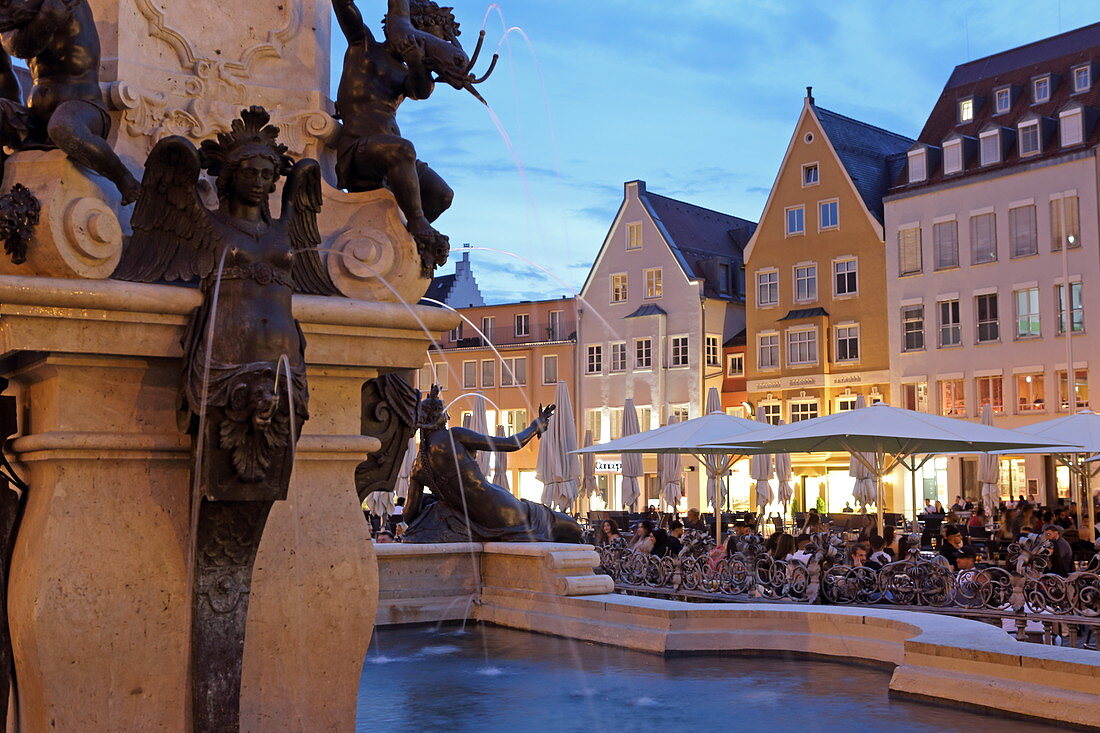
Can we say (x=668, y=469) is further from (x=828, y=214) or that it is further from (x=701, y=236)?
(x=701, y=236)

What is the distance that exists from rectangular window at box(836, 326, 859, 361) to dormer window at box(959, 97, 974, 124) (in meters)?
8.19

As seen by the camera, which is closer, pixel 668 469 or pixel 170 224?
pixel 170 224

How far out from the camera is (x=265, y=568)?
4562 millimetres

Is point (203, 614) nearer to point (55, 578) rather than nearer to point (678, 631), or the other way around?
point (55, 578)

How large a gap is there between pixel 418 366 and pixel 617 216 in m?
50.7

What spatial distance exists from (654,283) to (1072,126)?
18.2 metres

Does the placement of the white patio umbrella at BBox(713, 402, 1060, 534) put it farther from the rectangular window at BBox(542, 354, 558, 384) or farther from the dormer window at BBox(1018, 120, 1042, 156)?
the rectangular window at BBox(542, 354, 558, 384)

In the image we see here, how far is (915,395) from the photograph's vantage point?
4491 centimetres

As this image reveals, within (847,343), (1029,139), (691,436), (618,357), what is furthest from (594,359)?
(691,436)

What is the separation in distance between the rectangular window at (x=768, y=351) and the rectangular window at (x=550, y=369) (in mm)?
11288

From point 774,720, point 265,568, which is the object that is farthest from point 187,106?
point 774,720

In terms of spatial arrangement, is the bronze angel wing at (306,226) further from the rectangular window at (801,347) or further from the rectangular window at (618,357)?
the rectangular window at (618,357)

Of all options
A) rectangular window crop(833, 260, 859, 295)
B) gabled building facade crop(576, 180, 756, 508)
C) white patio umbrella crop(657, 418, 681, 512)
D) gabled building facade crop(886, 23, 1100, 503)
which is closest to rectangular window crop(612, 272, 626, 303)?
gabled building facade crop(576, 180, 756, 508)

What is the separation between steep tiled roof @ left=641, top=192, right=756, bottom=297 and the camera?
174 feet
